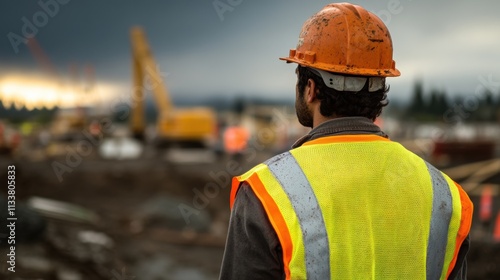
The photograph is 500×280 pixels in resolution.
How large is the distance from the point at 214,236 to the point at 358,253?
8316mm

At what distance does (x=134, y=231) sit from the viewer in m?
10.0

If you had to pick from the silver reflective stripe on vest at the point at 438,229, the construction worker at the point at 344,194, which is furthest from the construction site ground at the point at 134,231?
the silver reflective stripe on vest at the point at 438,229

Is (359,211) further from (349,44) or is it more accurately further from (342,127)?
(349,44)

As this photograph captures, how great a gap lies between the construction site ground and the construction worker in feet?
16.4

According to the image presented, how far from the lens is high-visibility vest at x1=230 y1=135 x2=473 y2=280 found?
1666 mm

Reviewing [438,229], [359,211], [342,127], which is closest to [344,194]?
[359,211]

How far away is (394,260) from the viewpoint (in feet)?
5.70

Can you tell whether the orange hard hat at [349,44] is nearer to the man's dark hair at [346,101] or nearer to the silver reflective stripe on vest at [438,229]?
the man's dark hair at [346,101]

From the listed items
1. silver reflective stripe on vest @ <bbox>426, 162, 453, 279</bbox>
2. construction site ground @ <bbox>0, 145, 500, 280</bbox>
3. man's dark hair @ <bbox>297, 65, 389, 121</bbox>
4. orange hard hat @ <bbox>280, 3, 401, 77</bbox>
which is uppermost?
orange hard hat @ <bbox>280, 3, 401, 77</bbox>

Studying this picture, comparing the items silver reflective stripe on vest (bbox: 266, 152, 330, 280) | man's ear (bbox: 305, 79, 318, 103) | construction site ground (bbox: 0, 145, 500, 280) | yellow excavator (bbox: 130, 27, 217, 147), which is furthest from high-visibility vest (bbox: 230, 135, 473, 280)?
yellow excavator (bbox: 130, 27, 217, 147)

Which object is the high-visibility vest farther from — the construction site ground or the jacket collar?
the construction site ground

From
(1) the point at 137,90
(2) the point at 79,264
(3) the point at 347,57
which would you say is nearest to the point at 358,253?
(3) the point at 347,57

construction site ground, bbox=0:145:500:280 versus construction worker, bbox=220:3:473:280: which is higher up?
construction worker, bbox=220:3:473:280

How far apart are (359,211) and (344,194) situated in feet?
0.21
